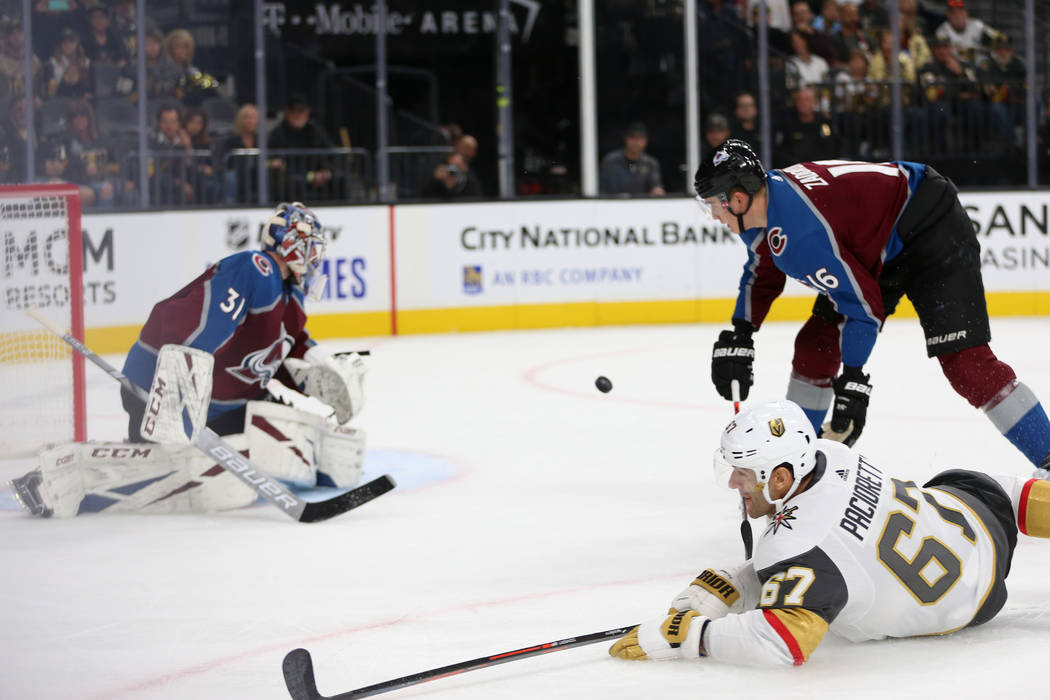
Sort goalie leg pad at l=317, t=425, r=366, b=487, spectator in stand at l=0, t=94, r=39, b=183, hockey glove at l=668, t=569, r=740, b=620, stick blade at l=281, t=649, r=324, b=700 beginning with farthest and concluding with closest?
spectator in stand at l=0, t=94, r=39, b=183 → goalie leg pad at l=317, t=425, r=366, b=487 → hockey glove at l=668, t=569, r=740, b=620 → stick blade at l=281, t=649, r=324, b=700

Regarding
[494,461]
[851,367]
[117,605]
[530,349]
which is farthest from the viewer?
[530,349]

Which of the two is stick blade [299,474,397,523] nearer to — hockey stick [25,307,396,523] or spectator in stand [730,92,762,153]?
hockey stick [25,307,396,523]

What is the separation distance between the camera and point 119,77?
843 cm

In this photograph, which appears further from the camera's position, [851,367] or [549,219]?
[549,219]

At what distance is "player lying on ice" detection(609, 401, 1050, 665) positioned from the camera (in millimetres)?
2338

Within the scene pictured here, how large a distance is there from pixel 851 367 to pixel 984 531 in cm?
85

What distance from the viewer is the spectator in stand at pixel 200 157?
27.6 ft

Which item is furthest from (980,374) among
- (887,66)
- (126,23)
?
(887,66)

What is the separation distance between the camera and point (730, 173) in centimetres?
317

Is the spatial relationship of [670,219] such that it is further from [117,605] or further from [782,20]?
[117,605]

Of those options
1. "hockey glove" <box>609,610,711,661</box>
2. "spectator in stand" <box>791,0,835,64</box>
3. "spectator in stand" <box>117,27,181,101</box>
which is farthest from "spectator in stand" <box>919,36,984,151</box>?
"hockey glove" <box>609,610,711,661</box>

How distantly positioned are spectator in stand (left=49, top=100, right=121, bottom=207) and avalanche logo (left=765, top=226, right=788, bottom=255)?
5.52 meters

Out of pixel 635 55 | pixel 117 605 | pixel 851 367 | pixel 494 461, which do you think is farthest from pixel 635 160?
pixel 117 605

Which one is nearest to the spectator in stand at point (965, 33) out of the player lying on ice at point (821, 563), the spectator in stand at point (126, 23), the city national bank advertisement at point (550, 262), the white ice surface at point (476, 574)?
the city national bank advertisement at point (550, 262)
